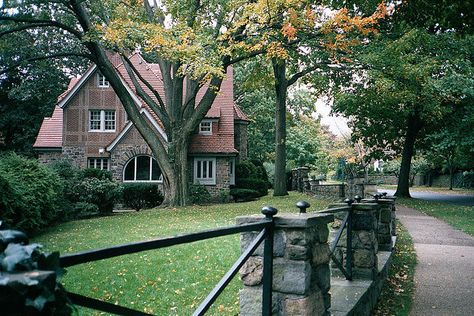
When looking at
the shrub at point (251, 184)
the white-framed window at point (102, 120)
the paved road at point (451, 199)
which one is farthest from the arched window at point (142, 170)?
the paved road at point (451, 199)

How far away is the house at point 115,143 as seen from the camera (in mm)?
27469

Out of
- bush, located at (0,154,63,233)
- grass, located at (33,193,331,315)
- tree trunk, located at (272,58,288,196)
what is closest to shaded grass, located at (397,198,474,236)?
tree trunk, located at (272,58,288,196)

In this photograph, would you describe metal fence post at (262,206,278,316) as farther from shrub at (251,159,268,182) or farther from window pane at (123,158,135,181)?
shrub at (251,159,268,182)

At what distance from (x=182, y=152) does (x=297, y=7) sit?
329 inches

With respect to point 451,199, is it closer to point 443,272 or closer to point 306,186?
point 306,186

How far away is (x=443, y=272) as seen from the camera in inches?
313

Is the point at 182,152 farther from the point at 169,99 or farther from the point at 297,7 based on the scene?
the point at 297,7

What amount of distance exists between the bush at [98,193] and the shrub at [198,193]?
4664 millimetres

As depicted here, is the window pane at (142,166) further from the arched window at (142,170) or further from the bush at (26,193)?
the bush at (26,193)

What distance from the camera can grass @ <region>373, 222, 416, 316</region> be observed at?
19.1 feet

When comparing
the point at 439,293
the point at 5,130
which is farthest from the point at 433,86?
the point at 5,130

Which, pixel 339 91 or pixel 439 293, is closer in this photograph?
pixel 439 293

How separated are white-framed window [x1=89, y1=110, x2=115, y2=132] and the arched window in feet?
8.49

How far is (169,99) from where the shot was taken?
70.6ft
